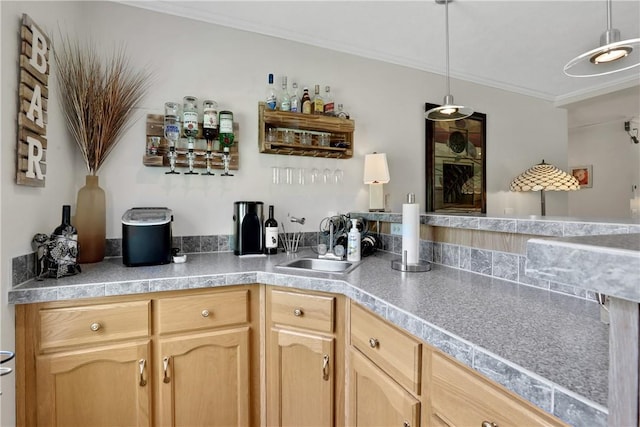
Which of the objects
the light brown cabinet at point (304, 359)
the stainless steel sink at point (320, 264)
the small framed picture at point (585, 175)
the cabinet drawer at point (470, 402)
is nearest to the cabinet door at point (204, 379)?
the light brown cabinet at point (304, 359)

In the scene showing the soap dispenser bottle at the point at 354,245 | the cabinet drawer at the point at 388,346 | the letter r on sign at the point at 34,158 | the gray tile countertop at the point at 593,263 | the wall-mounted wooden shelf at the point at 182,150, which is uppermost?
the wall-mounted wooden shelf at the point at 182,150

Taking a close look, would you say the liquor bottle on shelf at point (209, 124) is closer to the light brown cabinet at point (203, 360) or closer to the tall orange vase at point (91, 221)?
the tall orange vase at point (91, 221)

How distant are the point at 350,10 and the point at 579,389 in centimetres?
224

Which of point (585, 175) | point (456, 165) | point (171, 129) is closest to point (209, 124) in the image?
point (171, 129)

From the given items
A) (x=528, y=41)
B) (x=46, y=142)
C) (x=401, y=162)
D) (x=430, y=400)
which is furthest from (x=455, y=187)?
(x=46, y=142)

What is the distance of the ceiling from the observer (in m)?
2.07

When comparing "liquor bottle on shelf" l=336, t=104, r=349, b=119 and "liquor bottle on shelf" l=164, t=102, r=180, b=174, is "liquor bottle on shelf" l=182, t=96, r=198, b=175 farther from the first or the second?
"liquor bottle on shelf" l=336, t=104, r=349, b=119

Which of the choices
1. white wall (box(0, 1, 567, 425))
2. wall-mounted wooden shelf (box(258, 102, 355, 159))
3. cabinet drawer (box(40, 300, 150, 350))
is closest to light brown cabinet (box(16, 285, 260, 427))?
cabinet drawer (box(40, 300, 150, 350))

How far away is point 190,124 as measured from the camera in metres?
1.97

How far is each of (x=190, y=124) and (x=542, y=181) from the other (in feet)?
10.4

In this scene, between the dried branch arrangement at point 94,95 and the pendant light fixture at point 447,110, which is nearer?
the dried branch arrangement at point 94,95

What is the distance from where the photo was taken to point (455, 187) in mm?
3012

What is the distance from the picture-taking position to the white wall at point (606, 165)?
4461 mm

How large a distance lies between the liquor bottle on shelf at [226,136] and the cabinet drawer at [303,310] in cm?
97
